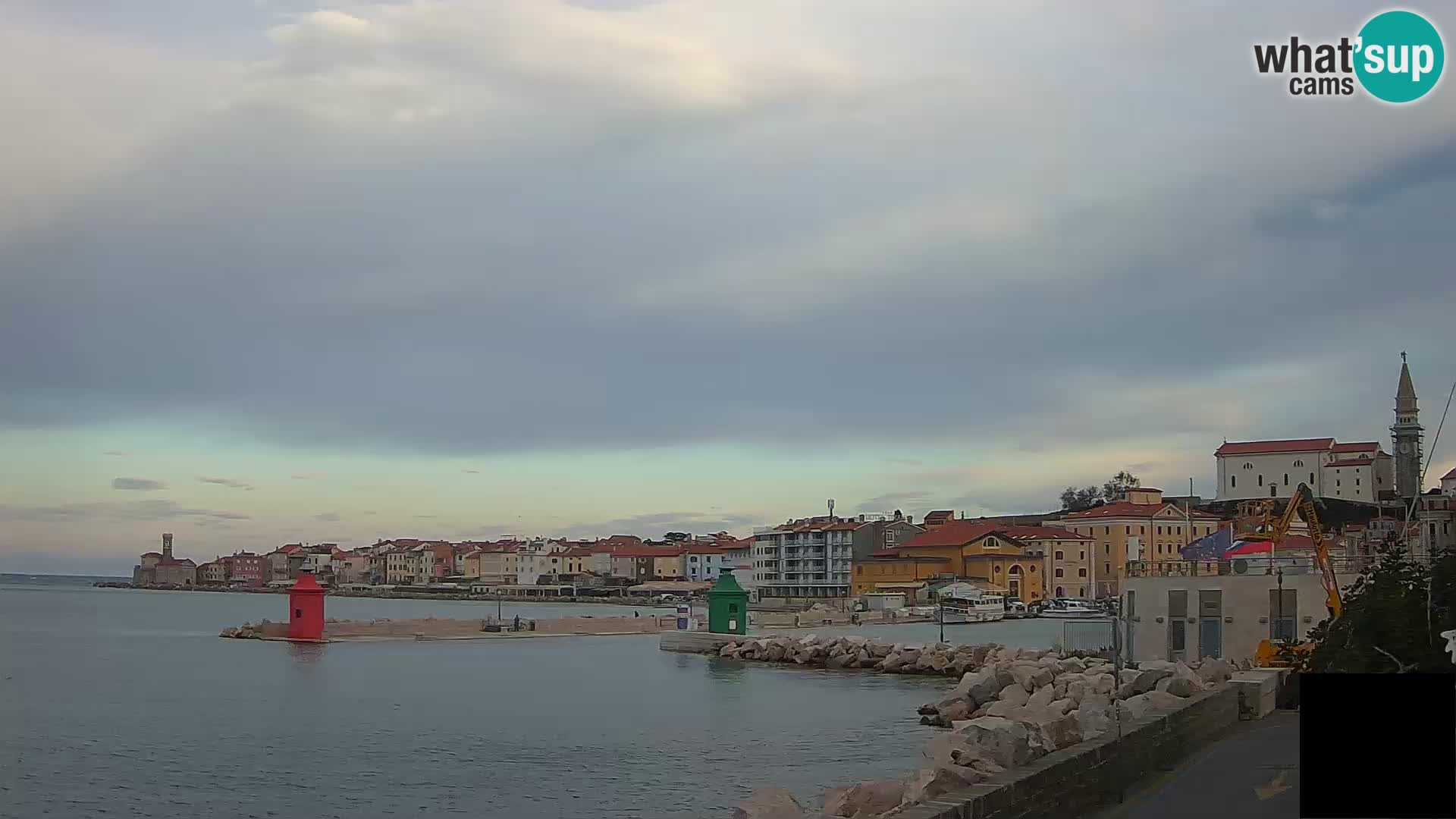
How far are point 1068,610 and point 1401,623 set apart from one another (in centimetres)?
9623

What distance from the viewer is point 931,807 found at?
8500mm

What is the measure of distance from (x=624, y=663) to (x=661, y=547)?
385ft

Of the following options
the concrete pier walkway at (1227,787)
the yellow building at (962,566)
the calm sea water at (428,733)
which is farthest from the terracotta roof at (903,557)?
the concrete pier walkway at (1227,787)

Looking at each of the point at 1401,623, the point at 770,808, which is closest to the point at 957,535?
the point at 1401,623

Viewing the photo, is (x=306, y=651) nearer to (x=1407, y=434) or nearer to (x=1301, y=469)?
(x=1407, y=434)

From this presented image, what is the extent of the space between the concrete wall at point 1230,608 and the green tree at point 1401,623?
11.8 m

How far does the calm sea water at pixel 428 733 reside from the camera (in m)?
22.2

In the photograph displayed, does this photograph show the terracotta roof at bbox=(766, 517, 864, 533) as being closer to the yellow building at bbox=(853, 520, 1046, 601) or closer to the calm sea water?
the yellow building at bbox=(853, 520, 1046, 601)

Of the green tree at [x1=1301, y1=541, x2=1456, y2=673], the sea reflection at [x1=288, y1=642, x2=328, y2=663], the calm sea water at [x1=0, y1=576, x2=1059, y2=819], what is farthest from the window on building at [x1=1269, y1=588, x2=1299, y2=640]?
the sea reflection at [x1=288, y1=642, x2=328, y2=663]

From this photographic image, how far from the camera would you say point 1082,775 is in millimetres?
10750

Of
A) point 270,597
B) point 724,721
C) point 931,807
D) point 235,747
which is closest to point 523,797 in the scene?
point 235,747

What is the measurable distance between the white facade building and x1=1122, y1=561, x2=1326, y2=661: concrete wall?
9450 cm

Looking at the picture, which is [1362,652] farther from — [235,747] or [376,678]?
[376,678]

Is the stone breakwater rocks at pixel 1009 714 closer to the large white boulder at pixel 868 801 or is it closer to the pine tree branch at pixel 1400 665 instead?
the large white boulder at pixel 868 801
